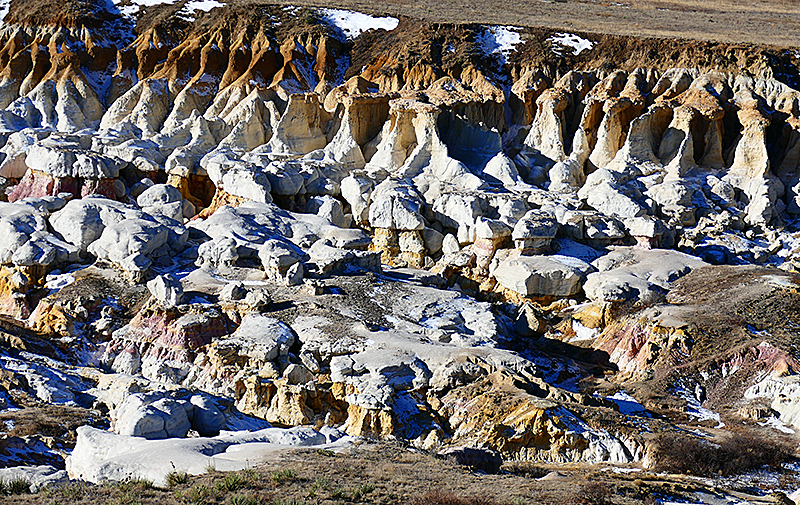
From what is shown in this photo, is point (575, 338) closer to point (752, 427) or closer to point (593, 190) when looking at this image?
point (752, 427)

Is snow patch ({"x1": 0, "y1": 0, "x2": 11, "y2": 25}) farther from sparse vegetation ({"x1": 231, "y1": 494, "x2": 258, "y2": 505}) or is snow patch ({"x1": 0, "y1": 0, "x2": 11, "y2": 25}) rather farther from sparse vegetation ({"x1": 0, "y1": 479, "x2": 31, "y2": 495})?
sparse vegetation ({"x1": 231, "y1": 494, "x2": 258, "y2": 505})

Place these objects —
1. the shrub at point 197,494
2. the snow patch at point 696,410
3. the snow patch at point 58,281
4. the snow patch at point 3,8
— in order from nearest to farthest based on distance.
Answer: the shrub at point 197,494 < the snow patch at point 696,410 < the snow patch at point 58,281 < the snow patch at point 3,8

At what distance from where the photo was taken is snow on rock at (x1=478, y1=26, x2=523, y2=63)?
50.9 metres

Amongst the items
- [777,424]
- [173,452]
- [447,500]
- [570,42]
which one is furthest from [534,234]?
[447,500]

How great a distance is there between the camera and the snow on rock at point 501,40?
50875mm

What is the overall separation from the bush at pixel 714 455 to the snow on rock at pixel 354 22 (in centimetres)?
3986

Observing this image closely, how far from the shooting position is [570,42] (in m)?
50.9

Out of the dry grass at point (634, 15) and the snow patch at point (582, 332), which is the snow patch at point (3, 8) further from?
the snow patch at point (582, 332)

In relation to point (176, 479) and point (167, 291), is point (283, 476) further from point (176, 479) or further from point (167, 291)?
point (167, 291)

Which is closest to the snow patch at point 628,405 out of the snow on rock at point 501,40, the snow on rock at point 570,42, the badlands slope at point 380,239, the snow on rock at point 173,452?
the badlands slope at point 380,239

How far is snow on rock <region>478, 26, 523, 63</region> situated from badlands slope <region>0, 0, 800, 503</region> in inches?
6.9

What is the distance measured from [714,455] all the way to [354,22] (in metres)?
43.0

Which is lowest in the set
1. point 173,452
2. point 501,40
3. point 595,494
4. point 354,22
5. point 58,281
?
point 58,281

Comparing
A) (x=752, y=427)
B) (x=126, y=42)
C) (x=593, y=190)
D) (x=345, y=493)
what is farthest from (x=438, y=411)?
(x=126, y=42)
